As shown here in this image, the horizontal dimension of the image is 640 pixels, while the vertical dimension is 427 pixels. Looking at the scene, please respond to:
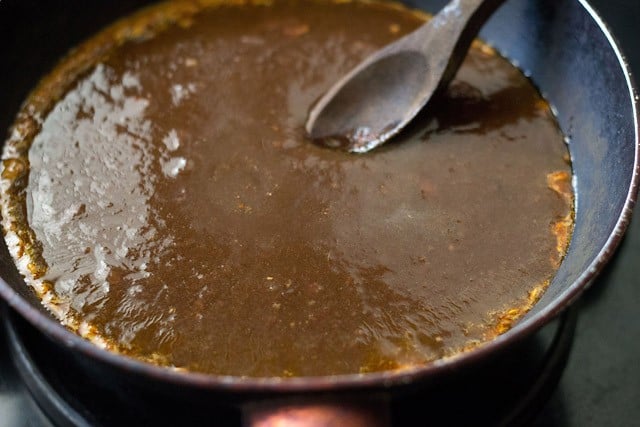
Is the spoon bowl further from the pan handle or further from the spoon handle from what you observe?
the pan handle

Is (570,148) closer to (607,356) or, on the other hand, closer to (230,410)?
(607,356)


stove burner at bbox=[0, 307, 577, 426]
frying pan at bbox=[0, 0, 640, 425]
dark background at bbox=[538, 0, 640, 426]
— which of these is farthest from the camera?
dark background at bbox=[538, 0, 640, 426]

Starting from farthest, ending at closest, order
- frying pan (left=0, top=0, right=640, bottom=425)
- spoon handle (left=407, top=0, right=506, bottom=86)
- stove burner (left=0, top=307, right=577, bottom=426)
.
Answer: spoon handle (left=407, top=0, right=506, bottom=86)
stove burner (left=0, top=307, right=577, bottom=426)
frying pan (left=0, top=0, right=640, bottom=425)

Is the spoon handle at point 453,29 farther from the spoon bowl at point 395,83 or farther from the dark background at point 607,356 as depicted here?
the dark background at point 607,356

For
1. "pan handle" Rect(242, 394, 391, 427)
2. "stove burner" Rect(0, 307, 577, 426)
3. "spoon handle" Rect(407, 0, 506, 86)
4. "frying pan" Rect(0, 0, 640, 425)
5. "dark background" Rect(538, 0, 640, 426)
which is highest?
"spoon handle" Rect(407, 0, 506, 86)

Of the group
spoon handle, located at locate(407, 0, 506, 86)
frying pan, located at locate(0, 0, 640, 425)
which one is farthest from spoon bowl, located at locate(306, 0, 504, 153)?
frying pan, located at locate(0, 0, 640, 425)
